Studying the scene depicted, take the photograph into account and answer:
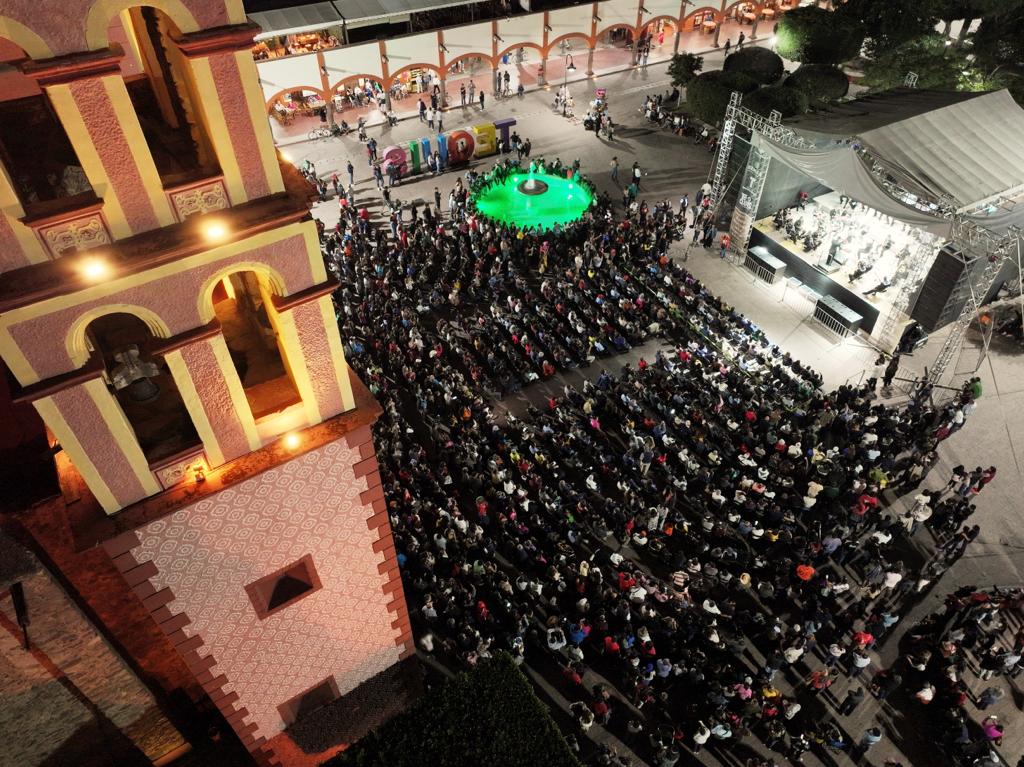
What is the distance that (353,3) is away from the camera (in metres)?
41.6

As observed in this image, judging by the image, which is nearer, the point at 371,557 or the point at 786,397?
the point at 371,557

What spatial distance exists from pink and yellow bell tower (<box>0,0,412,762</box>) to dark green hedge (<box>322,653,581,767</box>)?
6.51 ft

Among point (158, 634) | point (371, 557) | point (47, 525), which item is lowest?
point (158, 634)

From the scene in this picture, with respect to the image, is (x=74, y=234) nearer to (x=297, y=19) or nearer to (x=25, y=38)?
(x=25, y=38)

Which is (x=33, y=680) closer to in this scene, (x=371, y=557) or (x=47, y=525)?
(x=47, y=525)

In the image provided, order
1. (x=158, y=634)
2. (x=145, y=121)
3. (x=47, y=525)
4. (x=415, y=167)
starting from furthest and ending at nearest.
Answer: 1. (x=415, y=167)
2. (x=158, y=634)
3. (x=47, y=525)
4. (x=145, y=121)

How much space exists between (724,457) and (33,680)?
1795 centimetres

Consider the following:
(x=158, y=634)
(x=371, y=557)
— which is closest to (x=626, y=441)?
(x=371, y=557)

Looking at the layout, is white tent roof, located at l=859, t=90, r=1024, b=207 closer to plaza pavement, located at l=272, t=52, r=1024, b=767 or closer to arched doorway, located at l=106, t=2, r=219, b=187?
plaza pavement, located at l=272, t=52, r=1024, b=767

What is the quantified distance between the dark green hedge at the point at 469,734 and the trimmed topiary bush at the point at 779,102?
101ft

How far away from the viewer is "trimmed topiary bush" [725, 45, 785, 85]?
4350cm

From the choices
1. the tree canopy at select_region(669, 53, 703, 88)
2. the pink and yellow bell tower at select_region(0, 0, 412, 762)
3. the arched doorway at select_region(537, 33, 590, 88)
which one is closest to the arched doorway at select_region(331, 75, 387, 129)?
the arched doorway at select_region(537, 33, 590, 88)

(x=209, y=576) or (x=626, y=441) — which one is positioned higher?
(x=209, y=576)

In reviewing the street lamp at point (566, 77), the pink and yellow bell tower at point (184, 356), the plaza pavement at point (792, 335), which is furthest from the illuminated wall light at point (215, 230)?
the street lamp at point (566, 77)
